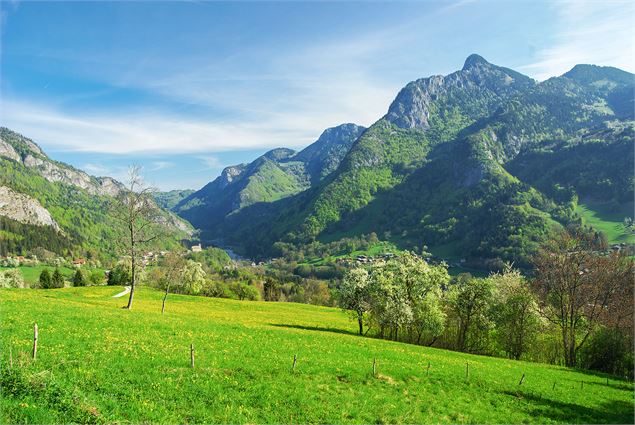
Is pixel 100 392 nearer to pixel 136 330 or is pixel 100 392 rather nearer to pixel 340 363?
pixel 136 330

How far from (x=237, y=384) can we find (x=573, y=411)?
2463 centimetres

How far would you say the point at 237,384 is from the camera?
19438 millimetres

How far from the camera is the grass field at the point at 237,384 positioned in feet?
47.2

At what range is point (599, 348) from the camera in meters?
52.1

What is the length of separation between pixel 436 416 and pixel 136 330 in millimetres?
23842

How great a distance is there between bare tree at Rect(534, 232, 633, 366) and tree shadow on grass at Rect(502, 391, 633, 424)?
27.5 metres

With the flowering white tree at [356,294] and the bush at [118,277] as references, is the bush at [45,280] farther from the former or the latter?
the flowering white tree at [356,294]

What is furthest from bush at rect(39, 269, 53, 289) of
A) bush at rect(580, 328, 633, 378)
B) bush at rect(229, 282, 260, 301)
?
bush at rect(580, 328, 633, 378)

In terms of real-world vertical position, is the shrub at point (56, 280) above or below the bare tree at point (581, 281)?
below

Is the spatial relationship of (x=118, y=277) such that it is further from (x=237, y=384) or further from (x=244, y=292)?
(x=237, y=384)

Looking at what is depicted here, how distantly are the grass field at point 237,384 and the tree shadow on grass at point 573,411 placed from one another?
124 mm

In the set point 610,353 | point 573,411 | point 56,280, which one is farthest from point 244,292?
point 573,411

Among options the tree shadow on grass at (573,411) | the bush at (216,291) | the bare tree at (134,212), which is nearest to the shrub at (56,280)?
the bush at (216,291)

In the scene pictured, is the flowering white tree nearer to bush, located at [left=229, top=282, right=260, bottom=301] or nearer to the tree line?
the tree line
